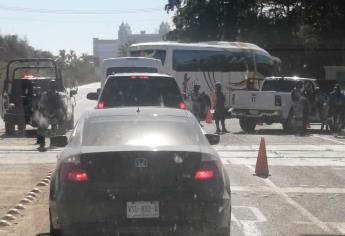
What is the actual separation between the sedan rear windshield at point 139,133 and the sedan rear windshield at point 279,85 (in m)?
19.0

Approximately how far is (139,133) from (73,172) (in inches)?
33.1

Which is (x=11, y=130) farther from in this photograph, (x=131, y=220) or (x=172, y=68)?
(x=131, y=220)

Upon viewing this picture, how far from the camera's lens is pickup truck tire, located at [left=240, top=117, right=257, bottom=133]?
25109 millimetres

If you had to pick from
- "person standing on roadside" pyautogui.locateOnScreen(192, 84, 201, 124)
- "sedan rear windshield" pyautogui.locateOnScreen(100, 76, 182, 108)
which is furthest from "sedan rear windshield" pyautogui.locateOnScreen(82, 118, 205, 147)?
"person standing on roadside" pyautogui.locateOnScreen(192, 84, 201, 124)

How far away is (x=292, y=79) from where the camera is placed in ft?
85.0

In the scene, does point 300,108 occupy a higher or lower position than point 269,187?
higher

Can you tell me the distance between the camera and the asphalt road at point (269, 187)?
8711 mm

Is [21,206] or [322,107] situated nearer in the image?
[21,206]

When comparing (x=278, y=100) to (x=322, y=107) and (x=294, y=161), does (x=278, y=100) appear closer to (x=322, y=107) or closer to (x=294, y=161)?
(x=322, y=107)

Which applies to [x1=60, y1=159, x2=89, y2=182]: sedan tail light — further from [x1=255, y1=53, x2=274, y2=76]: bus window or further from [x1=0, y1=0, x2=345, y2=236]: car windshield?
[x1=255, y1=53, x2=274, y2=76]: bus window

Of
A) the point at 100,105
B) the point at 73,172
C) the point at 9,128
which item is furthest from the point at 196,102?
the point at 73,172

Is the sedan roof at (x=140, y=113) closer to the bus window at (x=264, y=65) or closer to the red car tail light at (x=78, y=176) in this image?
the red car tail light at (x=78, y=176)

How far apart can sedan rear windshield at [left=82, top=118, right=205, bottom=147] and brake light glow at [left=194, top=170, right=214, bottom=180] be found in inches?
16.9

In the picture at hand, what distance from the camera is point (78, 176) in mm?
6438
